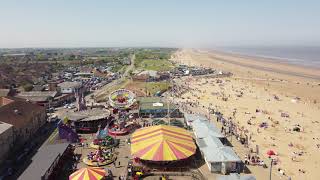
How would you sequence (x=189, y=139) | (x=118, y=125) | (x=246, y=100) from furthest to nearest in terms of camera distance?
(x=246, y=100) → (x=118, y=125) → (x=189, y=139)

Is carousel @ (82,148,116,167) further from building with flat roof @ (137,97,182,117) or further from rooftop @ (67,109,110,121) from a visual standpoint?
building with flat roof @ (137,97,182,117)

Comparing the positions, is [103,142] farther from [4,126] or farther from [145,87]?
[145,87]

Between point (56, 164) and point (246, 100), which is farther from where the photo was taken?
point (246, 100)

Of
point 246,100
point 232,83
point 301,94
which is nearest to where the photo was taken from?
point 246,100

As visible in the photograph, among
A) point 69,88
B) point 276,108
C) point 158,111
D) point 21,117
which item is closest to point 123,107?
point 158,111

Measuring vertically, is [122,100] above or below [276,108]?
above

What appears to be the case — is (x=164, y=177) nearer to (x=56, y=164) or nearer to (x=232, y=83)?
(x=56, y=164)

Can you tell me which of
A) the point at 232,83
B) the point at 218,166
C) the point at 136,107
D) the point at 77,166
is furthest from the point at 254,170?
the point at 232,83
